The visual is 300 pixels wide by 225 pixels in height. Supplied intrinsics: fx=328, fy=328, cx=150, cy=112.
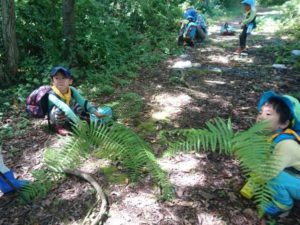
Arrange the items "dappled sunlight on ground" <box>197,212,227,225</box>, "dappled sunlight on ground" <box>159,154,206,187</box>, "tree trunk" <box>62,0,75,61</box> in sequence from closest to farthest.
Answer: "dappled sunlight on ground" <box>197,212,227,225</box> < "dappled sunlight on ground" <box>159,154,206,187</box> < "tree trunk" <box>62,0,75,61</box>

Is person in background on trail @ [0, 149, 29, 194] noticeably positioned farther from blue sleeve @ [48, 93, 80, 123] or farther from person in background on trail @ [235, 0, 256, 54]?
person in background on trail @ [235, 0, 256, 54]

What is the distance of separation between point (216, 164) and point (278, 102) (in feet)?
3.94

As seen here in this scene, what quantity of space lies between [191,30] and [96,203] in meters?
8.14

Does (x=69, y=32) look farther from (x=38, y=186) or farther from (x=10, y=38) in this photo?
(x=38, y=186)

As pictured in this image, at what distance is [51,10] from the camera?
8.00 metres

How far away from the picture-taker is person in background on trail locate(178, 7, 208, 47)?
10.3 metres

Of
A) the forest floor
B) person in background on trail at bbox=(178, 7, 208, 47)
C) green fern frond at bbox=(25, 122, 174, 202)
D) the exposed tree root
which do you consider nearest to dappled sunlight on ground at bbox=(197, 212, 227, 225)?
the forest floor

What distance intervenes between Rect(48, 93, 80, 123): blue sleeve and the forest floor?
501 mm

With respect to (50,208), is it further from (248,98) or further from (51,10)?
(51,10)

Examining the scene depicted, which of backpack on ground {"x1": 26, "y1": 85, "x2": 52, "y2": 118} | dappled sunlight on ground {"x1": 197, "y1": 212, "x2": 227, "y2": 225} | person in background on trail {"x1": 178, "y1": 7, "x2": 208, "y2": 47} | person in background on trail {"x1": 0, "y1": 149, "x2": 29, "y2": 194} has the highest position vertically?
person in background on trail {"x1": 178, "y1": 7, "x2": 208, "y2": 47}

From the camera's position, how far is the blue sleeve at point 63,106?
4.22m

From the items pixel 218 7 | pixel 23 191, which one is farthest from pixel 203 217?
pixel 218 7

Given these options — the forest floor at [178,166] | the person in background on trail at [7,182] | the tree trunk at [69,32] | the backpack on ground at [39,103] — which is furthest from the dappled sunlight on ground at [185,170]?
the tree trunk at [69,32]

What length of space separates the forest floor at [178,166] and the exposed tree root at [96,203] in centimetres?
7
